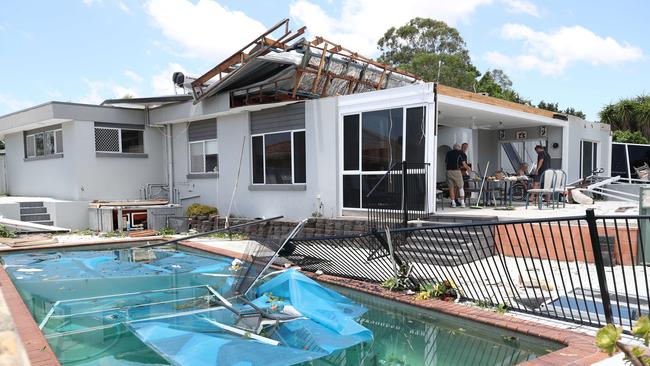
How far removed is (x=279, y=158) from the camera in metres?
12.3

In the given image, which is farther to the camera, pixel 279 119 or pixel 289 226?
pixel 279 119

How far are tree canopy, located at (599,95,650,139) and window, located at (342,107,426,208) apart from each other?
23.0 m

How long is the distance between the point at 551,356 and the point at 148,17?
39.2 ft

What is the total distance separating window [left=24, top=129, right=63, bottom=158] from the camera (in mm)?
15664

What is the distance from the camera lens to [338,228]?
1035cm

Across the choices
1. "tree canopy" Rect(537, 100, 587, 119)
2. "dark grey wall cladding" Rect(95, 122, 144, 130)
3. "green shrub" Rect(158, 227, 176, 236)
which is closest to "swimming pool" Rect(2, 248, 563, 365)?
"green shrub" Rect(158, 227, 176, 236)

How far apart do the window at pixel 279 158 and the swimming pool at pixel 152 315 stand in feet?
10.2

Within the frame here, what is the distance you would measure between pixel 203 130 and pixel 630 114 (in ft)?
79.7

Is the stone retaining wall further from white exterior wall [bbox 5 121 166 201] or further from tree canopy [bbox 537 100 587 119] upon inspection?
tree canopy [bbox 537 100 587 119]

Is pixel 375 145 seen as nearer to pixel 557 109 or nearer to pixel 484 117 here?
pixel 484 117

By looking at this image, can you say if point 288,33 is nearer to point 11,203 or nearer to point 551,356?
point 551,356

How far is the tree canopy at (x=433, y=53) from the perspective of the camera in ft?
100

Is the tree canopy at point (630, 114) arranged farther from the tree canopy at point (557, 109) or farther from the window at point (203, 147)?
the window at point (203, 147)

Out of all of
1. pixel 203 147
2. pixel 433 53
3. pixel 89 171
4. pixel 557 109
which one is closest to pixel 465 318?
pixel 203 147
